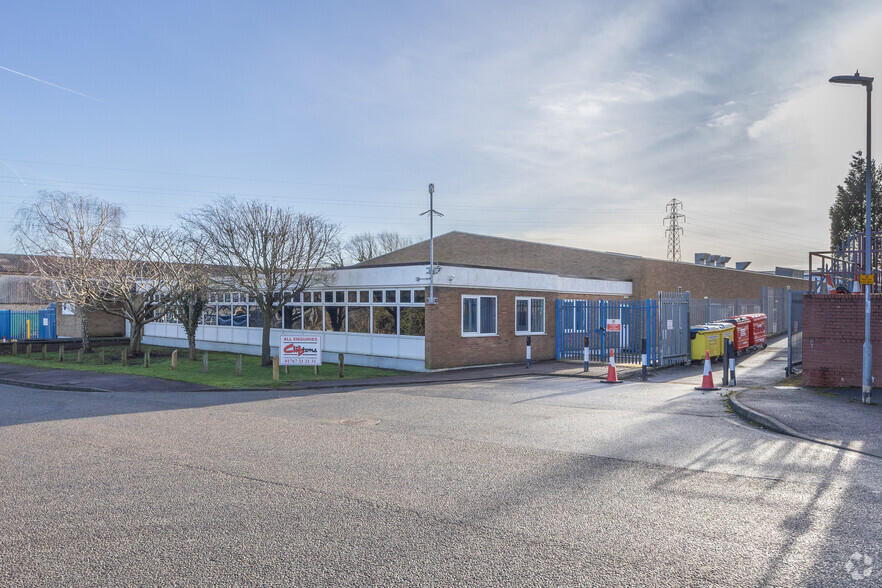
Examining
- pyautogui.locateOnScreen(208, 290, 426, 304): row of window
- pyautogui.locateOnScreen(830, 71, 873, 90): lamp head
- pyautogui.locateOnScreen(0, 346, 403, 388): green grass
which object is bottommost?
pyautogui.locateOnScreen(0, 346, 403, 388): green grass

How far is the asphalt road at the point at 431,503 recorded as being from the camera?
4.53m

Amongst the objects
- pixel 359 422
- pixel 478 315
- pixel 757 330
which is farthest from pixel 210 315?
pixel 757 330

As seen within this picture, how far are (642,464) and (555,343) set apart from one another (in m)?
16.7

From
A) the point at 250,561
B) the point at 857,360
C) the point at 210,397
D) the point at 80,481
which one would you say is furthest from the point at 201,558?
the point at 857,360

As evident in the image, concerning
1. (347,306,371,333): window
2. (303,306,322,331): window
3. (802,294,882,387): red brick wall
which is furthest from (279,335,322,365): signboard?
(802,294,882,387): red brick wall

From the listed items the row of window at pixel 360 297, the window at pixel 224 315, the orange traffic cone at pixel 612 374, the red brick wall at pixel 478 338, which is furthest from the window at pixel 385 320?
the window at pixel 224 315

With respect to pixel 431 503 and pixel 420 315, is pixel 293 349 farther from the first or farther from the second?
pixel 431 503

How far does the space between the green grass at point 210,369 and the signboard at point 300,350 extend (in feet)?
1.39

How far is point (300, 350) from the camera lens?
19.6 metres

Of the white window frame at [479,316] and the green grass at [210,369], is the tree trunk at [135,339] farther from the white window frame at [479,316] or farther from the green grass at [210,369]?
the white window frame at [479,316]

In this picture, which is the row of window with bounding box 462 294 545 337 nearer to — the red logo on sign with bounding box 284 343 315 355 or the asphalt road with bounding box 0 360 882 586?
the red logo on sign with bounding box 284 343 315 355

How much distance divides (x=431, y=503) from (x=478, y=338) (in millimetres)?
15650

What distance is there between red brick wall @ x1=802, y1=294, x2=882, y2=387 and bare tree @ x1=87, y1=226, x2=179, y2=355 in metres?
21.3

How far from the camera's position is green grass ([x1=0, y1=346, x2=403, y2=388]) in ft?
59.3
